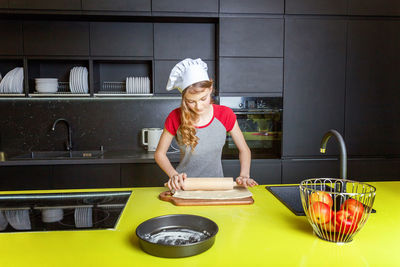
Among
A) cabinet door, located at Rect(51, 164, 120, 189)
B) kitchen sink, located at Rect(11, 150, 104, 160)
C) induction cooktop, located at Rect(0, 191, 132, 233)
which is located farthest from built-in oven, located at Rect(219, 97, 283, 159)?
induction cooktop, located at Rect(0, 191, 132, 233)

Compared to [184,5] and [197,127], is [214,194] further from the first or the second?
[184,5]

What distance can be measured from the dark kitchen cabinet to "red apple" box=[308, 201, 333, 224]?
1806 mm

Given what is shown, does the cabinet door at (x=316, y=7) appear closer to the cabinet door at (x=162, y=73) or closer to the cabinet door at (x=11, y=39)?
the cabinet door at (x=162, y=73)

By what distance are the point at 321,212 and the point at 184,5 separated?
2.26 m

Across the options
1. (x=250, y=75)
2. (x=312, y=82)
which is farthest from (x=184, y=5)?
(x=312, y=82)

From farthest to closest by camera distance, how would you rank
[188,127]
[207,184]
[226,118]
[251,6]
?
[251,6]
[226,118]
[188,127]
[207,184]

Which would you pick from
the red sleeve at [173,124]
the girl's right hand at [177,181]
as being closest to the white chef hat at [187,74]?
the red sleeve at [173,124]

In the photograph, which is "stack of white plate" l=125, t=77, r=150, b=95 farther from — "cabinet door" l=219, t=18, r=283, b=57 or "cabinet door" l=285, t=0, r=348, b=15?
"cabinet door" l=285, t=0, r=348, b=15

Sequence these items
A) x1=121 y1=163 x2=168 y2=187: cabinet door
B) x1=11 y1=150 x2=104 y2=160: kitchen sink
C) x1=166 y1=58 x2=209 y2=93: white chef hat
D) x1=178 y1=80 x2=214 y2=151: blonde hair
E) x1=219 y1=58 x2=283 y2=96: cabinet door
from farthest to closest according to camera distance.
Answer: x1=11 y1=150 x2=104 y2=160: kitchen sink, x1=219 y1=58 x2=283 y2=96: cabinet door, x1=121 y1=163 x2=168 y2=187: cabinet door, x1=178 y1=80 x2=214 y2=151: blonde hair, x1=166 y1=58 x2=209 y2=93: white chef hat

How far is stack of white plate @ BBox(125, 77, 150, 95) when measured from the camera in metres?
2.94

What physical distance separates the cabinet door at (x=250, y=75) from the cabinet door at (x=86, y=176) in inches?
45.7

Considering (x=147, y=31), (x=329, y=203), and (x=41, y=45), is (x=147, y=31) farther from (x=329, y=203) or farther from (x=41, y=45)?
(x=329, y=203)

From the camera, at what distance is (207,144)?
1773 millimetres

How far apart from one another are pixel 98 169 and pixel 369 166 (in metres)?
2.37
